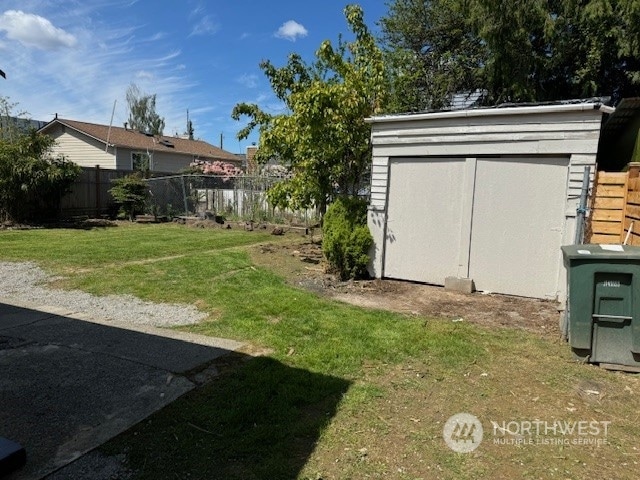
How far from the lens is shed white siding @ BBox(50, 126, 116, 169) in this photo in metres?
25.1

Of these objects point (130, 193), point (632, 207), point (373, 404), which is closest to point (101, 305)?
point (373, 404)

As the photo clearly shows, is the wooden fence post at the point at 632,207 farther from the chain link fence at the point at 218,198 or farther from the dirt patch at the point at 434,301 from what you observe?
the chain link fence at the point at 218,198

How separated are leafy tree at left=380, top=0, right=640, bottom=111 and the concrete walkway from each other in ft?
25.7

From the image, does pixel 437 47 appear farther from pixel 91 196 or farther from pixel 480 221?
pixel 91 196

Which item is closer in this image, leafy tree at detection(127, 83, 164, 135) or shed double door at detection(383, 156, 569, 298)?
shed double door at detection(383, 156, 569, 298)

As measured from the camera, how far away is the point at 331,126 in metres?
7.94

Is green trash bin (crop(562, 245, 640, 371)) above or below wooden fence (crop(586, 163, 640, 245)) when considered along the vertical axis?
below

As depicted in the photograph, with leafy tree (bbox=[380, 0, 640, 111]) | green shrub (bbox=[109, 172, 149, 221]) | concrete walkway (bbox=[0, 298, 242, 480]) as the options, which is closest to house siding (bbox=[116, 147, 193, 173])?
green shrub (bbox=[109, 172, 149, 221])

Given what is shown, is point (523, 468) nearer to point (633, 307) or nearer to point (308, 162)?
point (633, 307)

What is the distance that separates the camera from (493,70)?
492 inches

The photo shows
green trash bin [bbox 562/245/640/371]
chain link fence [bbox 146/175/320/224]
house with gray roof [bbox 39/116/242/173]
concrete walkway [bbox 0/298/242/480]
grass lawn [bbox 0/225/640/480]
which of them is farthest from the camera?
house with gray roof [bbox 39/116/242/173]

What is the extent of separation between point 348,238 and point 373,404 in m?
4.34
